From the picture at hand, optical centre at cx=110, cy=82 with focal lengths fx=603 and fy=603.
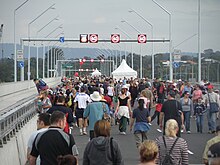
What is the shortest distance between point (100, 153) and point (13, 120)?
6.12 m

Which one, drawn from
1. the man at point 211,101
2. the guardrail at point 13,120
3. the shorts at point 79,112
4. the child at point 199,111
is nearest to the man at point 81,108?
the shorts at point 79,112

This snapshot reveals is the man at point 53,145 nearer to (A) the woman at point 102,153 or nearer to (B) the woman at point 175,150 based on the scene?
(A) the woman at point 102,153

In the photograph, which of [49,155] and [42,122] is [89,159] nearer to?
[49,155]

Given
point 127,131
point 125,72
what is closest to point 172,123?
point 127,131

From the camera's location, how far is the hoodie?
8172 mm

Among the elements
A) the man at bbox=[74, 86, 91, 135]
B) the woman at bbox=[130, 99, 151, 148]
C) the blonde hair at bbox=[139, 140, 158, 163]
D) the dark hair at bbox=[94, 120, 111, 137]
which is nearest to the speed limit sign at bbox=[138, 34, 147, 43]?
the man at bbox=[74, 86, 91, 135]

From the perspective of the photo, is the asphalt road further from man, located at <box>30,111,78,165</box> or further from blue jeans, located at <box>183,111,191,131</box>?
man, located at <box>30,111,78,165</box>

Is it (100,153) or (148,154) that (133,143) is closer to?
(100,153)

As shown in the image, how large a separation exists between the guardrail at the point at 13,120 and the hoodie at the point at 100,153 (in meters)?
3.46

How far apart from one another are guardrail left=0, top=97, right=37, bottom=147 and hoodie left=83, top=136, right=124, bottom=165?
3.46 m

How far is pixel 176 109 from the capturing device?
50.8 ft

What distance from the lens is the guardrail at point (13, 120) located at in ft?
38.8

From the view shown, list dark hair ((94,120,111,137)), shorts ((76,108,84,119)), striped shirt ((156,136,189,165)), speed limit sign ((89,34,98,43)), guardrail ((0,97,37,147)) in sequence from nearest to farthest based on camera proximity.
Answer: dark hair ((94,120,111,137))
striped shirt ((156,136,189,165))
guardrail ((0,97,37,147))
shorts ((76,108,84,119))
speed limit sign ((89,34,98,43))

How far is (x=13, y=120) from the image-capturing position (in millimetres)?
13953
